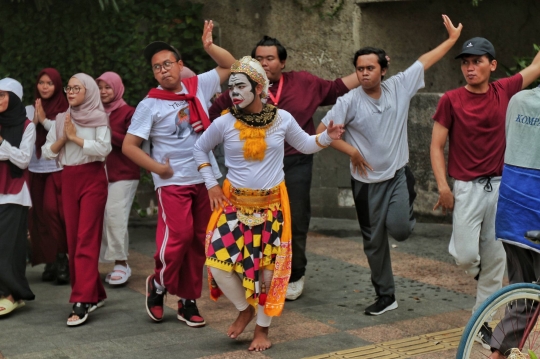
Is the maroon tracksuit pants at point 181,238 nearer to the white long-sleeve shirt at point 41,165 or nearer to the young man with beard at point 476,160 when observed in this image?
the white long-sleeve shirt at point 41,165

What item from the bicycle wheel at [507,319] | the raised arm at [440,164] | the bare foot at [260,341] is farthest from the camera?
the raised arm at [440,164]

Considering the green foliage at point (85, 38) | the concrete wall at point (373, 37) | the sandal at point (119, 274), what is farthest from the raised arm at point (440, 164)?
the green foliage at point (85, 38)

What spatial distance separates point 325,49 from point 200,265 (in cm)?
460

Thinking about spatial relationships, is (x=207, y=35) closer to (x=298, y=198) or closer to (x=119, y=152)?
(x=298, y=198)

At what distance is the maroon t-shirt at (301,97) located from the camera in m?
7.10

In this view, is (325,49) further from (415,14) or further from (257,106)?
(257,106)

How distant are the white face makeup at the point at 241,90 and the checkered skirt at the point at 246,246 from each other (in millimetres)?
705

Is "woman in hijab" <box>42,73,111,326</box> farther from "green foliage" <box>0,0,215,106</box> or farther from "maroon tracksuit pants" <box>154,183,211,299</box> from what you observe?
"green foliage" <box>0,0,215,106</box>

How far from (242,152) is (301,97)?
1.46 meters

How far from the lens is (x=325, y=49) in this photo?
1054 centimetres

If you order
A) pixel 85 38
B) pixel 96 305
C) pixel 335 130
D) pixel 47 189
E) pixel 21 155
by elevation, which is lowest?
pixel 96 305

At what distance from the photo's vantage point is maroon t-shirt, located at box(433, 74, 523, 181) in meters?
6.02

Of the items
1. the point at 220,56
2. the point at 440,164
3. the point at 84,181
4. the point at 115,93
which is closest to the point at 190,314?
the point at 84,181

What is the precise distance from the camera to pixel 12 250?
6.91 m
